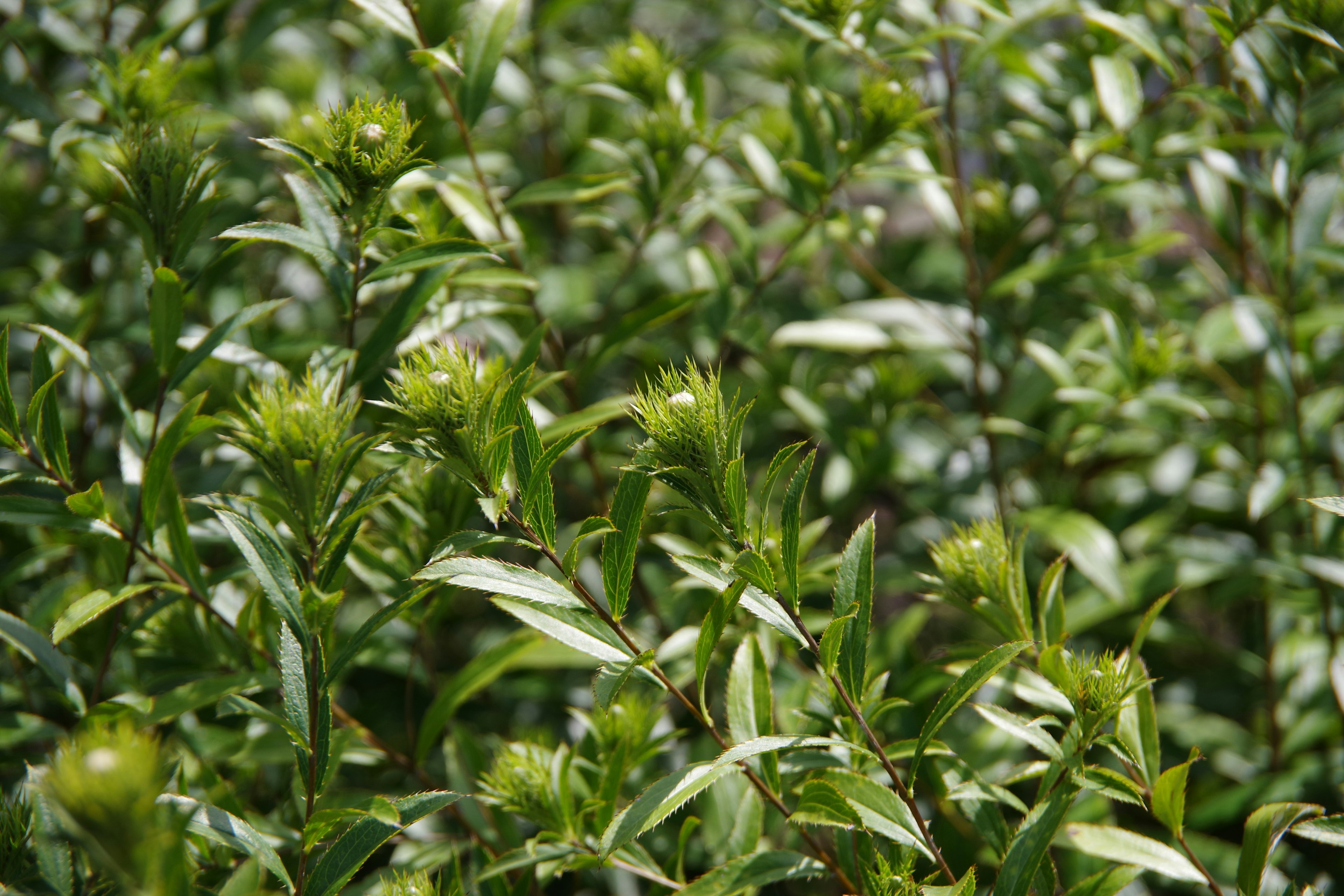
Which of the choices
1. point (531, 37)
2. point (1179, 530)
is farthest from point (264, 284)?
point (1179, 530)

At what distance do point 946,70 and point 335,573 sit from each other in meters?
1.21

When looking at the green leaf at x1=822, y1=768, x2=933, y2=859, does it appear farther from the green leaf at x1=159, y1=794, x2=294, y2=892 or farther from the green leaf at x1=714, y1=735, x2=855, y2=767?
the green leaf at x1=159, y1=794, x2=294, y2=892

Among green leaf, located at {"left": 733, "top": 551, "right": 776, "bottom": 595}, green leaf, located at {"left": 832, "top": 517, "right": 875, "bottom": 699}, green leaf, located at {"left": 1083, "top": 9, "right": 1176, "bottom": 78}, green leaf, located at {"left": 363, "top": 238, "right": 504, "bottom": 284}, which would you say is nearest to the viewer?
green leaf, located at {"left": 733, "top": 551, "right": 776, "bottom": 595}

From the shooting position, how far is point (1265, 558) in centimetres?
145

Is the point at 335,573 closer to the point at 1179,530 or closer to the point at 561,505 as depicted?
the point at 561,505

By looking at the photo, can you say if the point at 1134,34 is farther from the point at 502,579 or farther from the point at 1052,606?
the point at 502,579

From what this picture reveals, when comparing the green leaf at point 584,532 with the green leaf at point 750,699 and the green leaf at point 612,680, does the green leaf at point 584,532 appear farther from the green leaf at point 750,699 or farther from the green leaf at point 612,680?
the green leaf at point 750,699

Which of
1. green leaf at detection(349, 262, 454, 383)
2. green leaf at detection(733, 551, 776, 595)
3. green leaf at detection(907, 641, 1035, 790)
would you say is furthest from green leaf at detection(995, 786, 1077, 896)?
green leaf at detection(349, 262, 454, 383)

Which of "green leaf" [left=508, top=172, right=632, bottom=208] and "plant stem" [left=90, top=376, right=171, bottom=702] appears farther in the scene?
"green leaf" [left=508, top=172, right=632, bottom=208]

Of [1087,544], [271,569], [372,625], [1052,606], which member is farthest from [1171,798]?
[271,569]

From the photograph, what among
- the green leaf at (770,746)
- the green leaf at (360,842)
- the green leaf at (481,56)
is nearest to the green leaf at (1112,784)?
the green leaf at (770,746)

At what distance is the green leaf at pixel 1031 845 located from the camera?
81 centimetres

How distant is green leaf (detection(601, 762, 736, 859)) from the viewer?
76 centimetres

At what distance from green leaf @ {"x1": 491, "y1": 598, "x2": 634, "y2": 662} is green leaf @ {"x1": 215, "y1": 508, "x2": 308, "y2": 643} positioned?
0.19m
